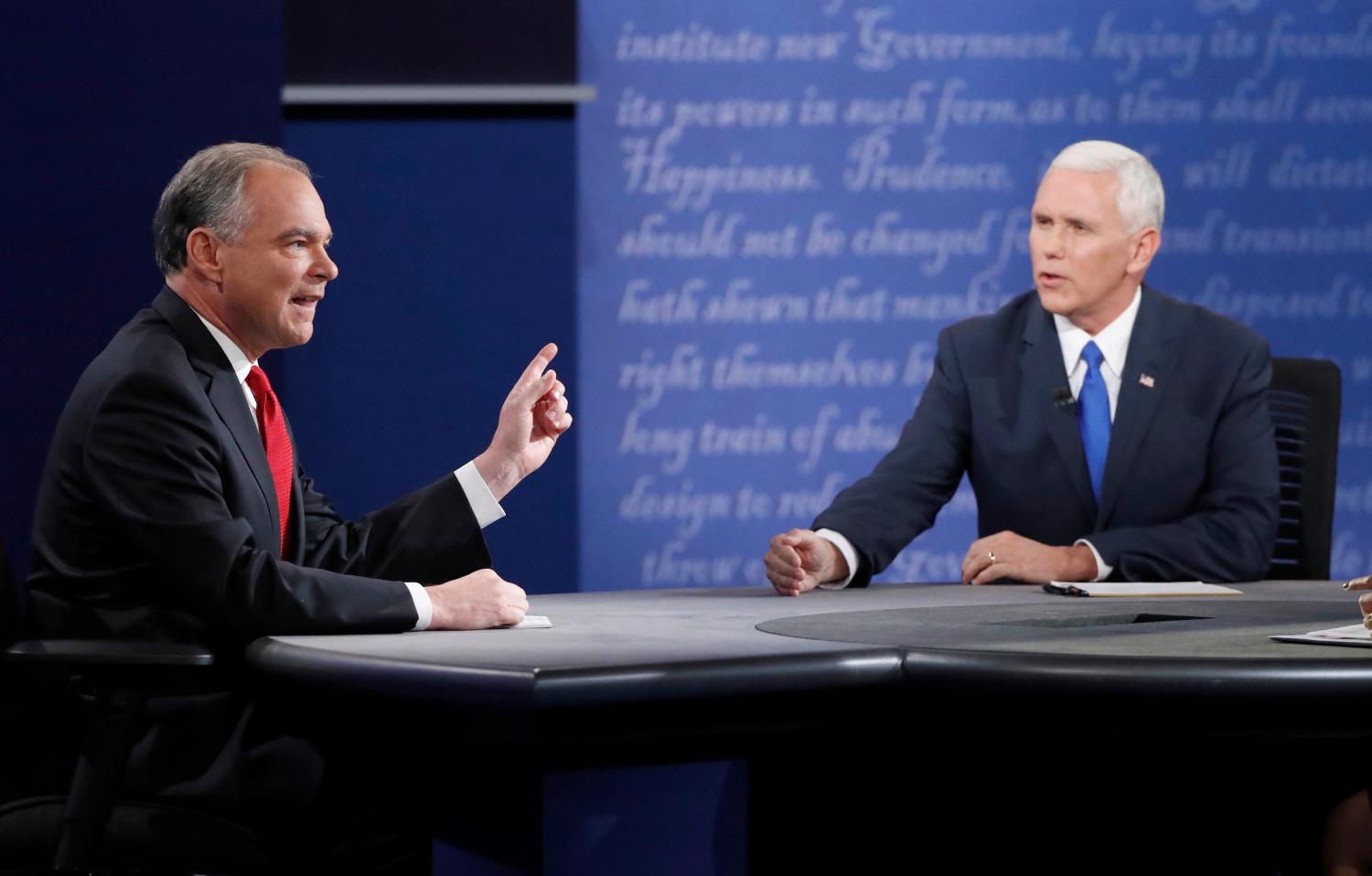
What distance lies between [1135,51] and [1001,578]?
225cm

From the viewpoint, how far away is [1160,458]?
122 inches

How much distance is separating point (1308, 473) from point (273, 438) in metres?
2.05

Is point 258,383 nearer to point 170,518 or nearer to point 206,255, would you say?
point 206,255

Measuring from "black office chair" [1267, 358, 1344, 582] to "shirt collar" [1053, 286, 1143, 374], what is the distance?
33 centimetres

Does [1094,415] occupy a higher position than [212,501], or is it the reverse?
[1094,415]

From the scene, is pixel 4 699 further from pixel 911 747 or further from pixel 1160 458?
pixel 1160 458

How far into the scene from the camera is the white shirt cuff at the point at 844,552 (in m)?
2.78

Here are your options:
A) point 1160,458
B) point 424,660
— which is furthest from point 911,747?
point 1160,458

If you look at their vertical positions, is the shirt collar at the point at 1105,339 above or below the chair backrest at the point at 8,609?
above

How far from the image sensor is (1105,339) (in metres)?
3.24

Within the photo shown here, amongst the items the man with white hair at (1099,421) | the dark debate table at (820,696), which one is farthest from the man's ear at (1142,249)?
the dark debate table at (820,696)

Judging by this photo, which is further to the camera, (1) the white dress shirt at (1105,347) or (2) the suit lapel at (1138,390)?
(1) the white dress shirt at (1105,347)

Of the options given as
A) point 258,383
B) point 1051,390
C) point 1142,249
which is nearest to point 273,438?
point 258,383

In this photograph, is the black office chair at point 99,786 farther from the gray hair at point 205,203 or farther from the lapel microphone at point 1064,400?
the lapel microphone at point 1064,400
